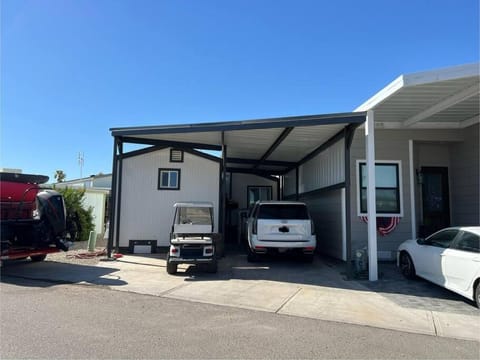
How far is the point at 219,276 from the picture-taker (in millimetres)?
8414

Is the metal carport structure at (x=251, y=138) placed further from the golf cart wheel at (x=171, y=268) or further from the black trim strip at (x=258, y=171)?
the black trim strip at (x=258, y=171)

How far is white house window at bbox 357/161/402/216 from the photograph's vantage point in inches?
410

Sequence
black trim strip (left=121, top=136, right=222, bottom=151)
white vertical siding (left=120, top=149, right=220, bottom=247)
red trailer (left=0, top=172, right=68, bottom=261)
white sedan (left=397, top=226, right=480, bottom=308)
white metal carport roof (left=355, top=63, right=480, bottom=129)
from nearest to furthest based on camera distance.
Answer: white sedan (left=397, top=226, right=480, bottom=308) → white metal carport roof (left=355, top=63, right=480, bottom=129) → red trailer (left=0, top=172, right=68, bottom=261) → black trim strip (left=121, top=136, right=222, bottom=151) → white vertical siding (left=120, top=149, right=220, bottom=247)

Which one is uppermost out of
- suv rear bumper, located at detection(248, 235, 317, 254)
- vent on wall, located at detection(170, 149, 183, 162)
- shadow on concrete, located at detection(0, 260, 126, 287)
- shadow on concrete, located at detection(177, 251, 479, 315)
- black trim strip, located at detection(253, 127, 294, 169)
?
black trim strip, located at detection(253, 127, 294, 169)

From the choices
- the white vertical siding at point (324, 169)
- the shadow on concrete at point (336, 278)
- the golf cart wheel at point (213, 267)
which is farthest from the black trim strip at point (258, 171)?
the golf cart wheel at point (213, 267)

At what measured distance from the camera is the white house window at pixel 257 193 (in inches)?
788

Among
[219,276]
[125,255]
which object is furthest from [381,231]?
[125,255]

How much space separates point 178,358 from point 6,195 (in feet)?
26.4

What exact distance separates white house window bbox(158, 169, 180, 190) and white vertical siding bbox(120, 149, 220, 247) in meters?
0.11

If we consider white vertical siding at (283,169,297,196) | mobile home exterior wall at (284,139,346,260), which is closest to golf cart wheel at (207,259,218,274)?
mobile home exterior wall at (284,139,346,260)

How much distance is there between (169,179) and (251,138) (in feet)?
11.1

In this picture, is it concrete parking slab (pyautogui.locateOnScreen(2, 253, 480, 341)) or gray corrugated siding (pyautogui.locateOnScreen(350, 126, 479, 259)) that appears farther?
gray corrugated siding (pyautogui.locateOnScreen(350, 126, 479, 259))

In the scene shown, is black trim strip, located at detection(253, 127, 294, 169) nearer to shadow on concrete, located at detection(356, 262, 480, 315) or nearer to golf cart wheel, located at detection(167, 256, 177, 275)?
shadow on concrete, located at detection(356, 262, 480, 315)

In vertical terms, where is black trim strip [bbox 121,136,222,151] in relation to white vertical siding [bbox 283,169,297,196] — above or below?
above
